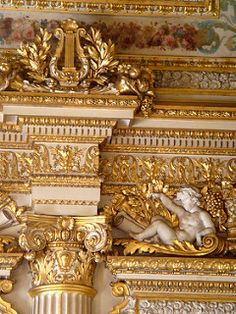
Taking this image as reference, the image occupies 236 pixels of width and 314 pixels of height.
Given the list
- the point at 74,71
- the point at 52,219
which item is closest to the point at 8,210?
the point at 52,219

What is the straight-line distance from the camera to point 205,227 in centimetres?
857

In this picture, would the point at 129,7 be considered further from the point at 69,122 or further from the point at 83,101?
the point at 69,122

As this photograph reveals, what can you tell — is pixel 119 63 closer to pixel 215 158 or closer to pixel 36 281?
pixel 215 158

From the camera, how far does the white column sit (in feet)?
27.0

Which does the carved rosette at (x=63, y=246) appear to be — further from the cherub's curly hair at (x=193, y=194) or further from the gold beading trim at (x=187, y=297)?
the cherub's curly hair at (x=193, y=194)

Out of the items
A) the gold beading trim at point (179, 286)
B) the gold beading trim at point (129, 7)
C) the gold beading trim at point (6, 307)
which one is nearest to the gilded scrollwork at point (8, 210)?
the gold beading trim at point (6, 307)

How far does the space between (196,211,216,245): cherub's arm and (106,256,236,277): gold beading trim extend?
0.18 metres

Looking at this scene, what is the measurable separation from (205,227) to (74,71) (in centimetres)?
153

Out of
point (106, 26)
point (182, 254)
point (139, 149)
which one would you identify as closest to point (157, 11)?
point (106, 26)

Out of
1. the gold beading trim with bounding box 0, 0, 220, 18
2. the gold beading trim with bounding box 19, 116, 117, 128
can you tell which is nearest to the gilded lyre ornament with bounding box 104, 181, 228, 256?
the gold beading trim with bounding box 19, 116, 117, 128

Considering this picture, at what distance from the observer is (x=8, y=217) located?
8.58 metres

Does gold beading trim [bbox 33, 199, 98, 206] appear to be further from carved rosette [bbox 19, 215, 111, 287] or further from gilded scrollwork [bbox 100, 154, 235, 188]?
gilded scrollwork [bbox 100, 154, 235, 188]

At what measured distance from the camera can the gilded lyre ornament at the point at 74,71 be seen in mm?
8477

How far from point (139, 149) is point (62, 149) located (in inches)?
24.7
